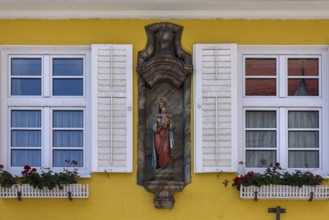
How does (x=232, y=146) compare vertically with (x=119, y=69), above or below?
below

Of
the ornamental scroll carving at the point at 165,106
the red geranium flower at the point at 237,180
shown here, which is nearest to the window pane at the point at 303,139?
the red geranium flower at the point at 237,180

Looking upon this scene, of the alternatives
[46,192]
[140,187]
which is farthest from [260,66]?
[46,192]

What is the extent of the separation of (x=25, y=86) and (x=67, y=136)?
84 centimetres

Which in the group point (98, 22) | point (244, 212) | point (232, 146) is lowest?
point (244, 212)

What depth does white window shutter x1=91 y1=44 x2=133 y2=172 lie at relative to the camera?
8.22 meters

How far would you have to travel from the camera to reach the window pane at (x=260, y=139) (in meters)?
8.53

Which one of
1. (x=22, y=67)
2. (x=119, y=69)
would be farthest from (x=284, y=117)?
(x=22, y=67)

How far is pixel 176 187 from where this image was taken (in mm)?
8180

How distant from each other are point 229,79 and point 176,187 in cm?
149

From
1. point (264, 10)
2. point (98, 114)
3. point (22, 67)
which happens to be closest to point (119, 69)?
point (98, 114)

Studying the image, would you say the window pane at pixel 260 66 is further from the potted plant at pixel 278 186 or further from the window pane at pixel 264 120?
the potted plant at pixel 278 186

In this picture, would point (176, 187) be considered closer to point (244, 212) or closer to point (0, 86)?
point (244, 212)

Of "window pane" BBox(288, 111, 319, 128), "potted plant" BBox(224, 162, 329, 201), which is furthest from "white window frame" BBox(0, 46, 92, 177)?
"window pane" BBox(288, 111, 319, 128)

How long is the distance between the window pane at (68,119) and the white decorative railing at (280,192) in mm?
2239
